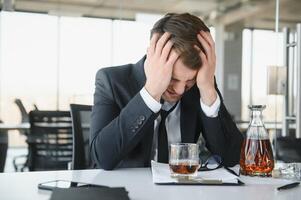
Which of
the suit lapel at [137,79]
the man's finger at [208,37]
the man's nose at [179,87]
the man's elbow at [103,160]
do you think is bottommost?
the man's elbow at [103,160]

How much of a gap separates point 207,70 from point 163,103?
7.9 inches

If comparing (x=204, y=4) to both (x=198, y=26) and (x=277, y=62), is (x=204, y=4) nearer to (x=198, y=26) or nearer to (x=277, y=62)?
(x=277, y=62)

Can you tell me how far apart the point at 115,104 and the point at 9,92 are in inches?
218

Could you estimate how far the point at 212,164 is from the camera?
4.43 feet

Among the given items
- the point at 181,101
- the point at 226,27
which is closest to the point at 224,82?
the point at 226,27

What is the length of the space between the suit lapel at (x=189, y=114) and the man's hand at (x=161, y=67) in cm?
25

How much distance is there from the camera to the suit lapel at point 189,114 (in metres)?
1.48

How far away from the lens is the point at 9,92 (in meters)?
6.53

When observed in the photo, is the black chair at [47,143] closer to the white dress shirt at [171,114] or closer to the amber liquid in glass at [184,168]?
the white dress shirt at [171,114]

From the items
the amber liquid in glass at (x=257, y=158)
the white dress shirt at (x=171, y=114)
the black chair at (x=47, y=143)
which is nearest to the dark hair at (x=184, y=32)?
the white dress shirt at (x=171, y=114)

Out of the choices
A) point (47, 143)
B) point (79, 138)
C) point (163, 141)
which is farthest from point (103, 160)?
point (47, 143)

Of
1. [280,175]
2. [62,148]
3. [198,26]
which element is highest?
[198,26]

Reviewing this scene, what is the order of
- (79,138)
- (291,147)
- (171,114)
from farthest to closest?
(291,147), (79,138), (171,114)

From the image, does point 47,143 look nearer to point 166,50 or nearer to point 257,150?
point 166,50
